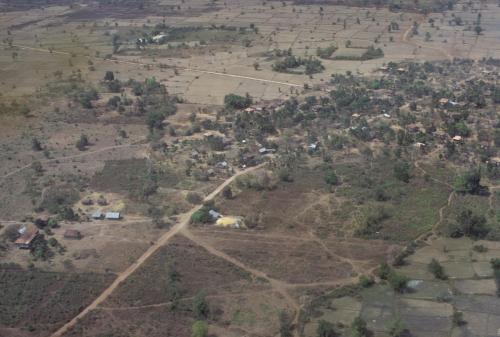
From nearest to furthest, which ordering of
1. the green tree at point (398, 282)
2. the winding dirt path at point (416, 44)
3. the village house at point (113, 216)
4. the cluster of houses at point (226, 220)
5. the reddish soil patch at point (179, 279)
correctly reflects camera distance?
the green tree at point (398, 282), the reddish soil patch at point (179, 279), the cluster of houses at point (226, 220), the village house at point (113, 216), the winding dirt path at point (416, 44)

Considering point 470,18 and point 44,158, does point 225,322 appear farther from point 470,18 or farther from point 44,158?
point 470,18

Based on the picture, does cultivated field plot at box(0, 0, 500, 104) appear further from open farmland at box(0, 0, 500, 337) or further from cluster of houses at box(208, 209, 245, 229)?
→ cluster of houses at box(208, 209, 245, 229)

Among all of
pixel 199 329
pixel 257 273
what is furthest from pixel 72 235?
pixel 199 329

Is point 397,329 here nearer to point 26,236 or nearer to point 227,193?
point 227,193

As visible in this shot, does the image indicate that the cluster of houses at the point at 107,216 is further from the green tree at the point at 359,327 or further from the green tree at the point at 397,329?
the green tree at the point at 397,329

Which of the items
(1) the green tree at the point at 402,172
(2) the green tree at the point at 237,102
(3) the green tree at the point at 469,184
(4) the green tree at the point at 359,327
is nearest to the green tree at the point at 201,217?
(4) the green tree at the point at 359,327

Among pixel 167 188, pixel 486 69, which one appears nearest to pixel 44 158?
pixel 167 188

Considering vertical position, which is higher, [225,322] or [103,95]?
[103,95]
